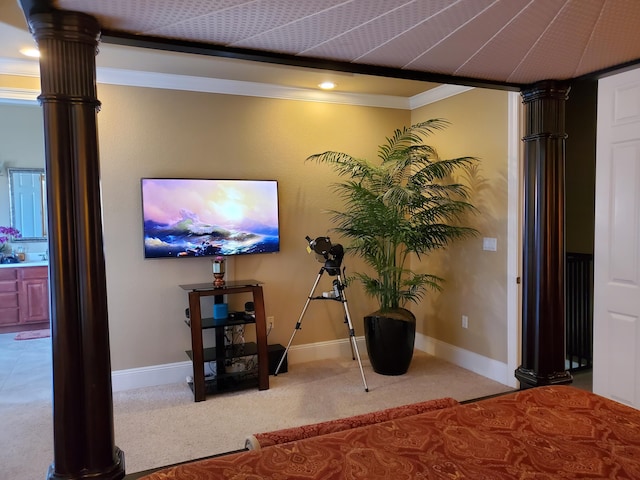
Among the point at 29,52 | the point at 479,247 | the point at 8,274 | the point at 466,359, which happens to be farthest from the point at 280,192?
the point at 8,274

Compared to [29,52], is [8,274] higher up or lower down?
lower down

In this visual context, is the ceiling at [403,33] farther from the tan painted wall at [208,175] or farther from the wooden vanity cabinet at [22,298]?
the wooden vanity cabinet at [22,298]

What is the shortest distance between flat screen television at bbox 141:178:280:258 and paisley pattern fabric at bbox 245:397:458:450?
246 centimetres

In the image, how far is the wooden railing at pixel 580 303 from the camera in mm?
4211

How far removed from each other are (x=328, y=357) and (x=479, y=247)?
5.73ft

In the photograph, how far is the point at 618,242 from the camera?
2883 mm

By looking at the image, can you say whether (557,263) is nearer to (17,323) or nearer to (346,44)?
(346,44)

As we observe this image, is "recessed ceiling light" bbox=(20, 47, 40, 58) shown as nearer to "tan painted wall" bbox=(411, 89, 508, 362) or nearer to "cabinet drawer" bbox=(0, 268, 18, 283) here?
"tan painted wall" bbox=(411, 89, 508, 362)

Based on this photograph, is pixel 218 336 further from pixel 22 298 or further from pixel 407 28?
pixel 22 298

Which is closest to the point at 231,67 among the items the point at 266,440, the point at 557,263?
the point at 557,263

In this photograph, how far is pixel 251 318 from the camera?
3834 millimetres

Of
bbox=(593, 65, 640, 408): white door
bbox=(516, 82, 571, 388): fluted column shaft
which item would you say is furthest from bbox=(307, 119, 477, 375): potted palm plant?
bbox=(516, 82, 571, 388): fluted column shaft

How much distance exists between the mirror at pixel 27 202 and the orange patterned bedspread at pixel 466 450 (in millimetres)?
6208

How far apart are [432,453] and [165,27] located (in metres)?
1.54
